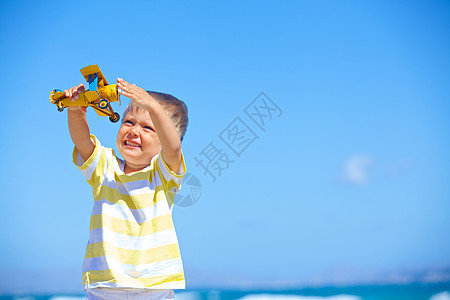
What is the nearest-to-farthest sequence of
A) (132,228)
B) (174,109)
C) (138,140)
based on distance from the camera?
(132,228) → (138,140) → (174,109)

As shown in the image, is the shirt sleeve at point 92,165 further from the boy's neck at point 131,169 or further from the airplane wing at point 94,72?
the airplane wing at point 94,72

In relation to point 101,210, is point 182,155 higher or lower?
higher

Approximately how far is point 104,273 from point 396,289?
605 cm

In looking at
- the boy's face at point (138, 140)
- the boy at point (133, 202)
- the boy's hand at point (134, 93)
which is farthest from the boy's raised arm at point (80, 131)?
the boy's hand at point (134, 93)

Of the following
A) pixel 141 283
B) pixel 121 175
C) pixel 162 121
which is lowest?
pixel 141 283

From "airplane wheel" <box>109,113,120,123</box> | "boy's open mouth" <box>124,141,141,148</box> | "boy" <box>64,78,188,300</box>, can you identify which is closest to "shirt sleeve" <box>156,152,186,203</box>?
"boy" <box>64,78,188,300</box>

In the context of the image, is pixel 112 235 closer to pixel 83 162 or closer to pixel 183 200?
pixel 83 162

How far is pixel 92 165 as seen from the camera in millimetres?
1901

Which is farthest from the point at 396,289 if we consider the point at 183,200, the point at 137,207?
the point at 137,207

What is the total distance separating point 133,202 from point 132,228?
109 millimetres

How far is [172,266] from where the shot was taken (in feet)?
5.85

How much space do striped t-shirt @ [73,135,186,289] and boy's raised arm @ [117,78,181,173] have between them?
48 mm

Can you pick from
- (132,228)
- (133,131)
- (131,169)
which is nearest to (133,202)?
(132,228)

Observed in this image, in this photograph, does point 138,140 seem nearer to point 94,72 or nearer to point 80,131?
point 80,131
